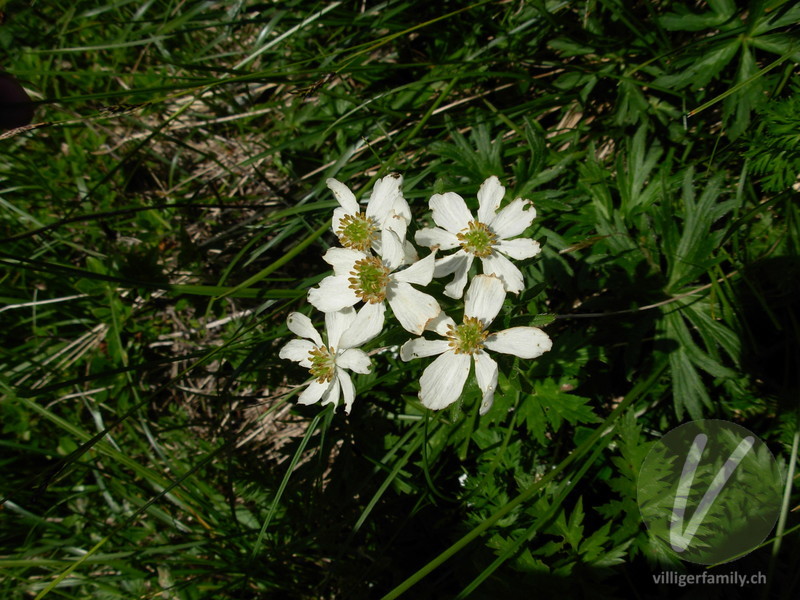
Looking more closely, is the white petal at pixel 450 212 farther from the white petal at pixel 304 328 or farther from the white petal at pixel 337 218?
the white petal at pixel 304 328

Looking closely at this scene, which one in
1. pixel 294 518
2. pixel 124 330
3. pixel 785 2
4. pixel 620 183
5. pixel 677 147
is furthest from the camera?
pixel 124 330

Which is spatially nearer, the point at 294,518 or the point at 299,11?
the point at 294,518

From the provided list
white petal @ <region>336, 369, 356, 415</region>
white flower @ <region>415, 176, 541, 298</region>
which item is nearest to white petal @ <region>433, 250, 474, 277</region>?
white flower @ <region>415, 176, 541, 298</region>

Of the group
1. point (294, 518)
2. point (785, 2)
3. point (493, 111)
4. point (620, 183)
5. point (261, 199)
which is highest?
point (785, 2)

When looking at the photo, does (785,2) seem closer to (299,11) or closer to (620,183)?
(620,183)

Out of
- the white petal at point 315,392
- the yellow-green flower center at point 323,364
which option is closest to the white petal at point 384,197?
the yellow-green flower center at point 323,364

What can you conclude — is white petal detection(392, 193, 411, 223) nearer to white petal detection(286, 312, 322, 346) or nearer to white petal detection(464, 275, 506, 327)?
white petal detection(464, 275, 506, 327)

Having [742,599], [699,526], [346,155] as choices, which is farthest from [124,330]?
[742,599]
